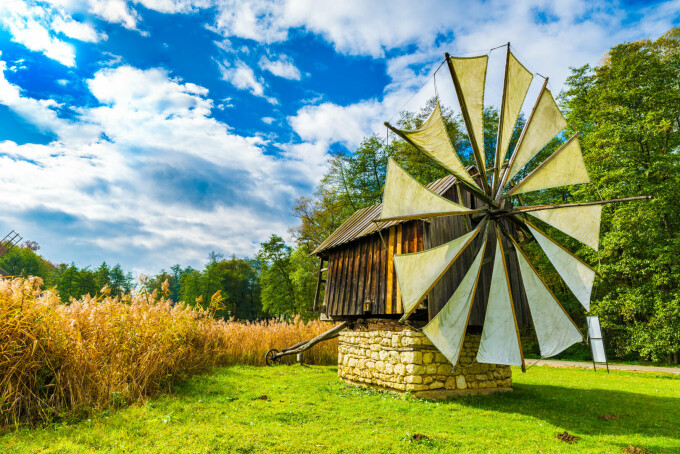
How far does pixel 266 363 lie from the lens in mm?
13641

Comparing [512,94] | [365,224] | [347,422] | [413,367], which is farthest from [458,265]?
[347,422]

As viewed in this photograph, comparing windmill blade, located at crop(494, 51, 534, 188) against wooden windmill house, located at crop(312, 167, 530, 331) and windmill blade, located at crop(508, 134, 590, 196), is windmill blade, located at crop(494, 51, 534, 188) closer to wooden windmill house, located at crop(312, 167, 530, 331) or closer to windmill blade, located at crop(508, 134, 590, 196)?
windmill blade, located at crop(508, 134, 590, 196)

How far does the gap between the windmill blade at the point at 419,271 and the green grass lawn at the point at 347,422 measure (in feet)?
7.53

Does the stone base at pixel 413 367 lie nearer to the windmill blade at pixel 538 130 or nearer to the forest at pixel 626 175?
the windmill blade at pixel 538 130

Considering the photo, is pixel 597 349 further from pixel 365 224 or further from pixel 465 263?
pixel 365 224

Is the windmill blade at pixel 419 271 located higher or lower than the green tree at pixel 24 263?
lower

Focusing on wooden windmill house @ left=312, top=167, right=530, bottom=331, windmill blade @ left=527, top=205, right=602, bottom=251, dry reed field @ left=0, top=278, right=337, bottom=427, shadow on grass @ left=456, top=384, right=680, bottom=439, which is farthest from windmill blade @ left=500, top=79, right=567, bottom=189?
dry reed field @ left=0, top=278, right=337, bottom=427

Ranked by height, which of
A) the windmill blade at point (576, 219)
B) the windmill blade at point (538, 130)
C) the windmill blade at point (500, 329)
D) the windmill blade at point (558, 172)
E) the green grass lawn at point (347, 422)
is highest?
the windmill blade at point (538, 130)

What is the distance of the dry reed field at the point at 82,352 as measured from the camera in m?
5.94

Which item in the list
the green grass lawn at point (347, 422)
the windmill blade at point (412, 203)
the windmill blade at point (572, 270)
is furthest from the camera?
the windmill blade at point (572, 270)

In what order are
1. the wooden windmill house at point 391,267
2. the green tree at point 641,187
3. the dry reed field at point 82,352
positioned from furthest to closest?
the green tree at point 641,187
the wooden windmill house at point 391,267
the dry reed field at point 82,352

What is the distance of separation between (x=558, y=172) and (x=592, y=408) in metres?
5.74

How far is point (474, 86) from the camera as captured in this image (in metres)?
8.55

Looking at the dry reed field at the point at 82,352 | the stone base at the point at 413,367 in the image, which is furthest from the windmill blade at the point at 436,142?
the dry reed field at the point at 82,352
